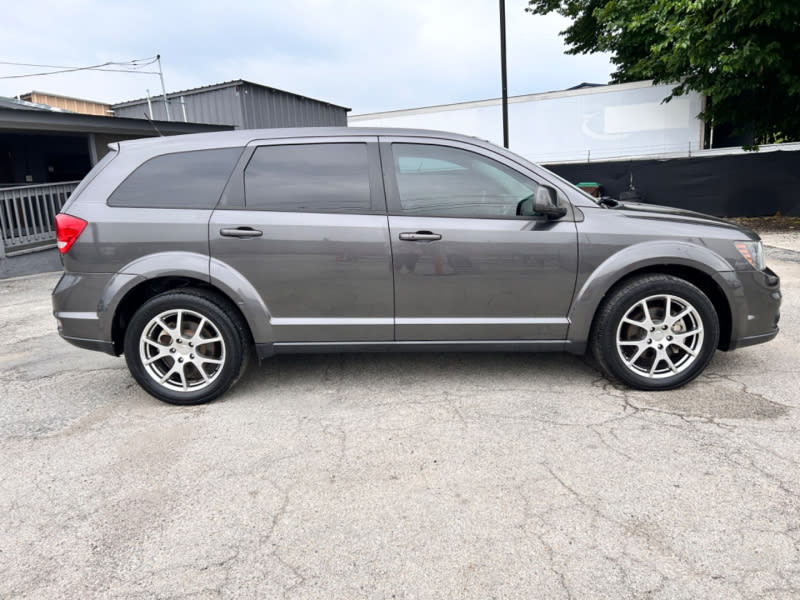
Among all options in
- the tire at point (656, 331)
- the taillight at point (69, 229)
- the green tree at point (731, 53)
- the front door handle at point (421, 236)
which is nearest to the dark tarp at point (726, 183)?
the green tree at point (731, 53)

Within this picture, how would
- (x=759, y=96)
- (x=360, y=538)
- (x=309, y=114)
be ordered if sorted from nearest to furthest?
(x=360, y=538) → (x=759, y=96) → (x=309, y=114)

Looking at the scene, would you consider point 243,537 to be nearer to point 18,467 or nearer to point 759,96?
point 18,467

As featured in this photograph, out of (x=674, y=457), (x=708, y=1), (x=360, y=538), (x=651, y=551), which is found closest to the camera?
(x=651, y=551)

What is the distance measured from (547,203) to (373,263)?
3.78 ft

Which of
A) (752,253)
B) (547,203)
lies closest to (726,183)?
(752,253)

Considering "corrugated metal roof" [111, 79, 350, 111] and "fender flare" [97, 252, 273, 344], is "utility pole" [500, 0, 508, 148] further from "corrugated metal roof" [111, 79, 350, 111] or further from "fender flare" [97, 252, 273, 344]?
"fender flare" [97, 252, 273, 344]

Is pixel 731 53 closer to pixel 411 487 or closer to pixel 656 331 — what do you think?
pixel 656 331

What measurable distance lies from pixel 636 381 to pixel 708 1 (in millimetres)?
10063

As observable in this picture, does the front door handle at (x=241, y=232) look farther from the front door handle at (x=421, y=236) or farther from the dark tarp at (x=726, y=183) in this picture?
the dark tarp at (x=726, y=183)

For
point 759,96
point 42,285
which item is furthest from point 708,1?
point 42,285

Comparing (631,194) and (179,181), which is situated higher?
(179,181)

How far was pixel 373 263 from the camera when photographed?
3584 mm

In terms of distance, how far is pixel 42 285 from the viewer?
364 inches

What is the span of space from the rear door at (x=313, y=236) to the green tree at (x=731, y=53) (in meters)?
9.73
